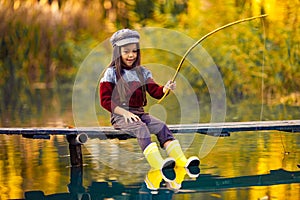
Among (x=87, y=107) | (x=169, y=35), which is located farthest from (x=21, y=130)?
(x=169, y=35)

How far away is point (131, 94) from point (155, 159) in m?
0.49

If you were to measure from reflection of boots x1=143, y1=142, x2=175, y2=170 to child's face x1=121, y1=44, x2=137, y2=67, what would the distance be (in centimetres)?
63

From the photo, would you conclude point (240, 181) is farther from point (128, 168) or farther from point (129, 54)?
point (129, 54)

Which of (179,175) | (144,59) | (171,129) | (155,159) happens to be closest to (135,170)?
(155,159)

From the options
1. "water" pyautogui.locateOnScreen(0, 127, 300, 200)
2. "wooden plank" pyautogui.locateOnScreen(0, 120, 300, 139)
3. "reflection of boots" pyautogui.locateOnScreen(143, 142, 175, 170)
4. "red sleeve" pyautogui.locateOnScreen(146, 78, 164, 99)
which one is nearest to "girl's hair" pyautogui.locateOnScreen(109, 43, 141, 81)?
"red sleeve" pyautogui.locateOnScreen(146, 78, 164, 99)

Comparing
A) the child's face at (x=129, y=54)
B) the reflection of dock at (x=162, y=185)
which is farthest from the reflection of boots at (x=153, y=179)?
the child's face at (x=129, y=54)

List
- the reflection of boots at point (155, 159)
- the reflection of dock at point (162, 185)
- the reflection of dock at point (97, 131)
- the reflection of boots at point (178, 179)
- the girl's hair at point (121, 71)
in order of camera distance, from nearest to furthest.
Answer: the reflection of dock at point (162, 185), the reflection of boots at point (178, 179), the reflection of boots at point (155, 159), the girl's hair at point (121, 71), the reflection of dock at point (97, 131)

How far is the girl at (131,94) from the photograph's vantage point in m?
6.33

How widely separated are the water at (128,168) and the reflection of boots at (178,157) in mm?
95

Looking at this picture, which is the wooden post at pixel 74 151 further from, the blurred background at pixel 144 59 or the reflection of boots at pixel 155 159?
the reflection of boots at pixel 155 159

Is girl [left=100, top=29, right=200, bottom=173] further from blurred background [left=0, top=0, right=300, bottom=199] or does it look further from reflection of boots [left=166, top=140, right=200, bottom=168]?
blurred background [left=0, top=0, right=300, bottom=199]

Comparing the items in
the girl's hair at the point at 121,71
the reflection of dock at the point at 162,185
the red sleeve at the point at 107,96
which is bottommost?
the reflection of dock at the point at 162,185

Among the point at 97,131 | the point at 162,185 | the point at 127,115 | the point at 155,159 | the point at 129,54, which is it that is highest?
the point at 129,54

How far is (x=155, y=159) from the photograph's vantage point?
6227 mm
